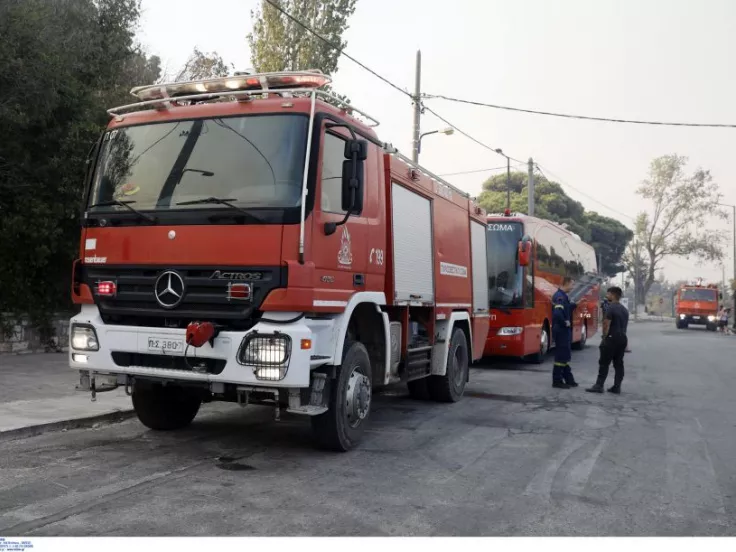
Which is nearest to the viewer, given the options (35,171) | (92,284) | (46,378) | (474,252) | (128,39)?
(92,284)

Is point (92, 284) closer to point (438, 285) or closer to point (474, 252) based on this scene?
point (438, 285)

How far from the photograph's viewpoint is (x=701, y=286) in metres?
41.8

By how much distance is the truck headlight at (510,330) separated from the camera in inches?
569

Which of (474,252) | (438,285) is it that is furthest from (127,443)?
(474,252)

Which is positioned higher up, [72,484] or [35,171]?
[35,171]

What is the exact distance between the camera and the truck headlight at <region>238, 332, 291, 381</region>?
18.4 ft

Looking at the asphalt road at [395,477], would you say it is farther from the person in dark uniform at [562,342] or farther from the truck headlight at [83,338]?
the person in dark uniform at [562,342]

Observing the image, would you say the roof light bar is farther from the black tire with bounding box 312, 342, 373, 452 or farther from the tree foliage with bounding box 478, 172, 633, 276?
the tree foliage with bounding box 478, 172, 633, 276

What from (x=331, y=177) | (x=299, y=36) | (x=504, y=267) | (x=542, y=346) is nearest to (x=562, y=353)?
(x=504, y=267)

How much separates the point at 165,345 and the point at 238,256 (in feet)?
3.21

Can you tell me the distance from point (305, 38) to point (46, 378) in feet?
40.0

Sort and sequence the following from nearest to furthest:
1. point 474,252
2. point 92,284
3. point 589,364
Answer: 1. point 92,284
2. point 474,252
3. point 589,364

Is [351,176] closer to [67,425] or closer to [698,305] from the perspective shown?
[67,425]

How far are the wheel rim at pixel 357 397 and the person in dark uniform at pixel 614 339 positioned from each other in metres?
5.59
